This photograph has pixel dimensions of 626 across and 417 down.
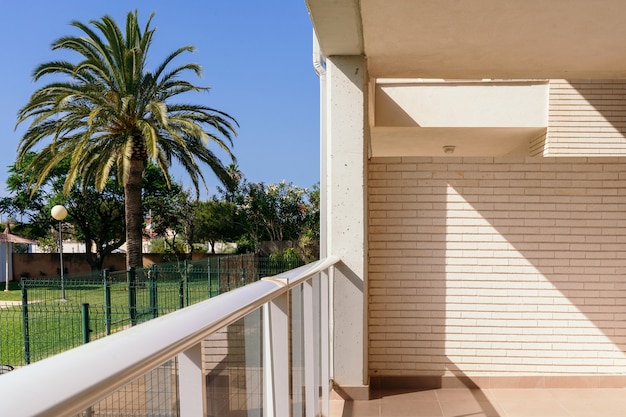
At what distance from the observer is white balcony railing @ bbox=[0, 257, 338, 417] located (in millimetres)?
439

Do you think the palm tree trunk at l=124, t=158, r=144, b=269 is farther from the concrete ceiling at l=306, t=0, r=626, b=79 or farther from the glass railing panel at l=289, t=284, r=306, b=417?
the glass railing panel at l=289, t=284, r=306, b=417

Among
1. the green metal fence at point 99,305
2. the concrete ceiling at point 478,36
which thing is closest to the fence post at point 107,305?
the green metal fence at point 99,305

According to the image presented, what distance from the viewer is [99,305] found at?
32.8ft

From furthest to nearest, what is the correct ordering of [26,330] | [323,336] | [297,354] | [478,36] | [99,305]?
1. [99,305]
2. [26,330]
3. [478,36]
4. [323,336]
5. [297,354]

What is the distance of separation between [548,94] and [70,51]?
1201 cm

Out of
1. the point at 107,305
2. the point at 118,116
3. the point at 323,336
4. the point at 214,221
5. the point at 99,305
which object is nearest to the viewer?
the point at 323,336

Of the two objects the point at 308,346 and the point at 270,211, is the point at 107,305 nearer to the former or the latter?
the point at 308,346

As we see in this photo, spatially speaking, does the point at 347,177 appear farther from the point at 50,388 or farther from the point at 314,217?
the point at 314,217

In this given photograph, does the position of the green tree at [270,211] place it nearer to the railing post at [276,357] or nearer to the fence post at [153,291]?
the fence post at [153,291]

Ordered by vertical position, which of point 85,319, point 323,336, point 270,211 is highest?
point 323,336

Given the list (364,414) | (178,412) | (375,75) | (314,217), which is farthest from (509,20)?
(314,217)

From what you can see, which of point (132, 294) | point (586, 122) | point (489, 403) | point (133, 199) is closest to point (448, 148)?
point (586, 122)

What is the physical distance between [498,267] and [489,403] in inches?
40.0

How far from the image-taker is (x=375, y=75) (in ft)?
15.9
